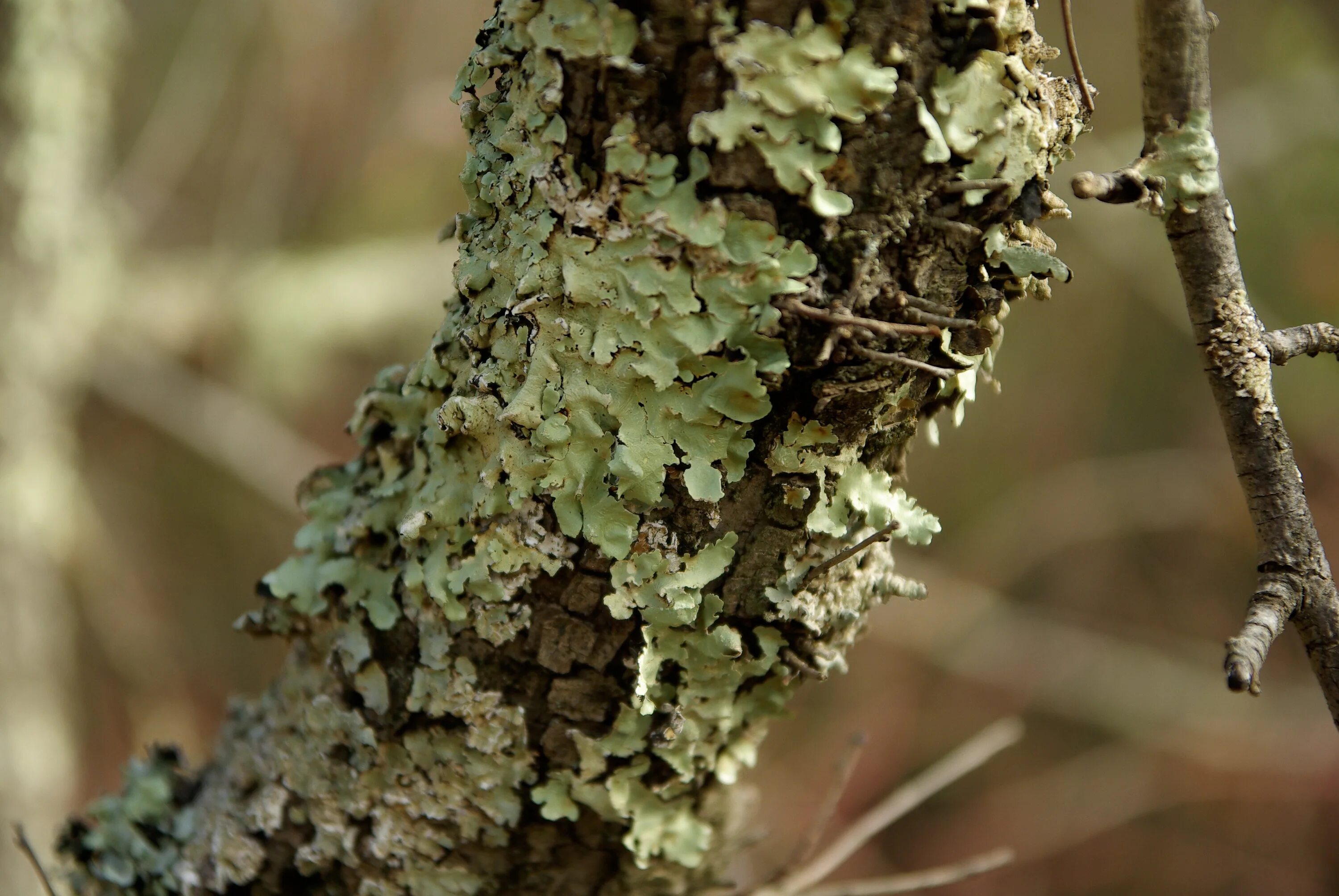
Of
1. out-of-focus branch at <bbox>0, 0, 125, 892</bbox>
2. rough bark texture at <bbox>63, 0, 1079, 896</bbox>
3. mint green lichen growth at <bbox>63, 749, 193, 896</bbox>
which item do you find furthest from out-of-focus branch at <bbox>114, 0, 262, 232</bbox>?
rough bark texture at <bbox>63, 0, 1079, 896</bbox>

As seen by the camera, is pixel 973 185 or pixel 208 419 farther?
pixel 208 419

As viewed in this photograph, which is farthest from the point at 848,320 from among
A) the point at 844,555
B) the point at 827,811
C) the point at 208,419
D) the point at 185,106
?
the point at 185,106

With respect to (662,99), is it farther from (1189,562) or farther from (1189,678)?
(1189,562)

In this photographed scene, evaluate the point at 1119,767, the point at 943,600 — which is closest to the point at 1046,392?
the point at 943,600

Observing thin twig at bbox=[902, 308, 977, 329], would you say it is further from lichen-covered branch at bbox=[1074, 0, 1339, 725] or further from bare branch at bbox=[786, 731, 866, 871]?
bare branch at bbox=[786, 731, 866, 871]

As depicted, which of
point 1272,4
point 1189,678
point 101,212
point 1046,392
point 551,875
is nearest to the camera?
point 551,875

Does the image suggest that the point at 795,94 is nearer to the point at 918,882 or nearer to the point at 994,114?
the point at 994,114
